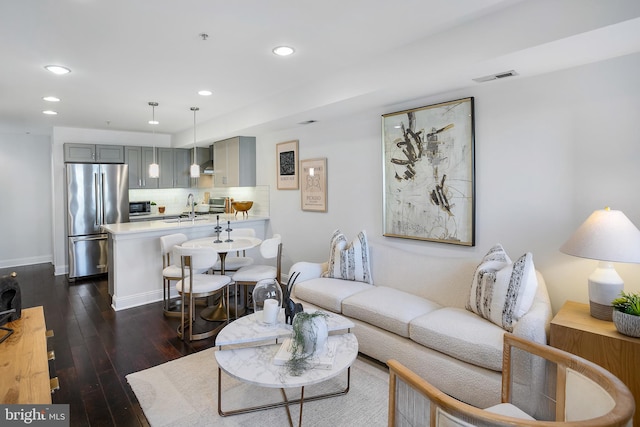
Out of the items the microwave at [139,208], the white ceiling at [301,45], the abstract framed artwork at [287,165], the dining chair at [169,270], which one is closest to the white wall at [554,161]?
the white ceiling at [301,45]

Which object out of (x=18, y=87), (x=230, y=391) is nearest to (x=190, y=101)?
(x=18, y=87)

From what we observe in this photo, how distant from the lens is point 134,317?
3.94m

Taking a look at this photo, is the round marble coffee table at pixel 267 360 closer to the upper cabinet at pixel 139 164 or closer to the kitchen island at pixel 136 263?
the kitchen island at pixel 136 263

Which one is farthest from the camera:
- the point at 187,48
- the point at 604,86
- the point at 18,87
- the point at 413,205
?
the point at 18,87

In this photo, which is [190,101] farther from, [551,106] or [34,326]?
[551,106]

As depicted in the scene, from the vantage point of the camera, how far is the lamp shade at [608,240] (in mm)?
1945

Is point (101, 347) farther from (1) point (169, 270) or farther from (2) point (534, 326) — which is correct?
(2) point (534, 326)

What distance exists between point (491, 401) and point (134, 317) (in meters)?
3.56

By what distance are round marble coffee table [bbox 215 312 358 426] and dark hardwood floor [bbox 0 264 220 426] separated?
712mm

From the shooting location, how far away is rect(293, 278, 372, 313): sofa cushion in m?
3.17

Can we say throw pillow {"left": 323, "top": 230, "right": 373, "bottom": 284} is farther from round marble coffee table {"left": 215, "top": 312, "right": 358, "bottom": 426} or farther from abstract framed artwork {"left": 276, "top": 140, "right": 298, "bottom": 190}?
abstract framed artwork {"left": 276, "top": 140, "right": 298, "bottom": 190}

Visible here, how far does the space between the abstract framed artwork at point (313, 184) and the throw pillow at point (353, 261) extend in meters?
0.94

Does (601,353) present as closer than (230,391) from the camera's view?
Yes

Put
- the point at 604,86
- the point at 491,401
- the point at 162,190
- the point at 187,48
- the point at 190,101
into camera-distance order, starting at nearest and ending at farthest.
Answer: the point at 491,401 → the point at 604,86 → the point at 187,48 → the point at 190,101 → the point at 162,190
